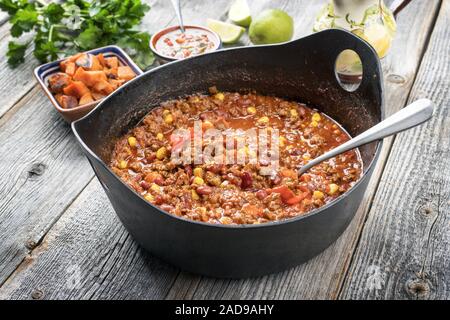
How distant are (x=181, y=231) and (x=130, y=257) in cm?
55

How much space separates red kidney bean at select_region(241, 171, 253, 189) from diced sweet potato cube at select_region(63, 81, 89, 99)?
1.17 metres

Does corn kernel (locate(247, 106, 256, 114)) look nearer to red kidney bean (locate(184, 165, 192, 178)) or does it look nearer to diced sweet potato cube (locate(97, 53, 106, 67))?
red kidney bean (locate(184, 165, 192, 178))

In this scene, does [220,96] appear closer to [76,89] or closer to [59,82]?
[76,89]

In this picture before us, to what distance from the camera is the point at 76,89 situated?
10.4 ft

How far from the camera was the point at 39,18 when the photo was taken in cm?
406

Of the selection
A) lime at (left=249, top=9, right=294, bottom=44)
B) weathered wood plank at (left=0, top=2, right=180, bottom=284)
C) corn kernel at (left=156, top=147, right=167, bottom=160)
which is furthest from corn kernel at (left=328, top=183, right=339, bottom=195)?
lime at (left=249, top=9, right=294, bottom=44)

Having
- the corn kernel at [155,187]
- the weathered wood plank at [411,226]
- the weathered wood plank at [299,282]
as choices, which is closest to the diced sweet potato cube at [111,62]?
the corn kernel at [155,187]

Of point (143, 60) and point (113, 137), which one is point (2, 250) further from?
point (143, 60)

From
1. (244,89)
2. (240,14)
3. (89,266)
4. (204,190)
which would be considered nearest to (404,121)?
(204,190)

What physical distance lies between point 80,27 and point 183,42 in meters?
0.70

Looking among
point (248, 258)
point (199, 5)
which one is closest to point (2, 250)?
point (248, 258)

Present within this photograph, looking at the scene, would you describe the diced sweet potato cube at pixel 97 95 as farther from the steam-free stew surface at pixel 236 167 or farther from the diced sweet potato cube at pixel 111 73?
the steam-free stew surface at pixel 236 167

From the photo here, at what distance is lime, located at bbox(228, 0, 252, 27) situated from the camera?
3.97 m

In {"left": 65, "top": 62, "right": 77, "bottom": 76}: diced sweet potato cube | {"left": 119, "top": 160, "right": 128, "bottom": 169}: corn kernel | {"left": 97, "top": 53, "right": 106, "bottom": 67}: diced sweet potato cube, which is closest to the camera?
{"left": 119, "top": 160, "right": 128, "bottom": 169}: corn kernel
